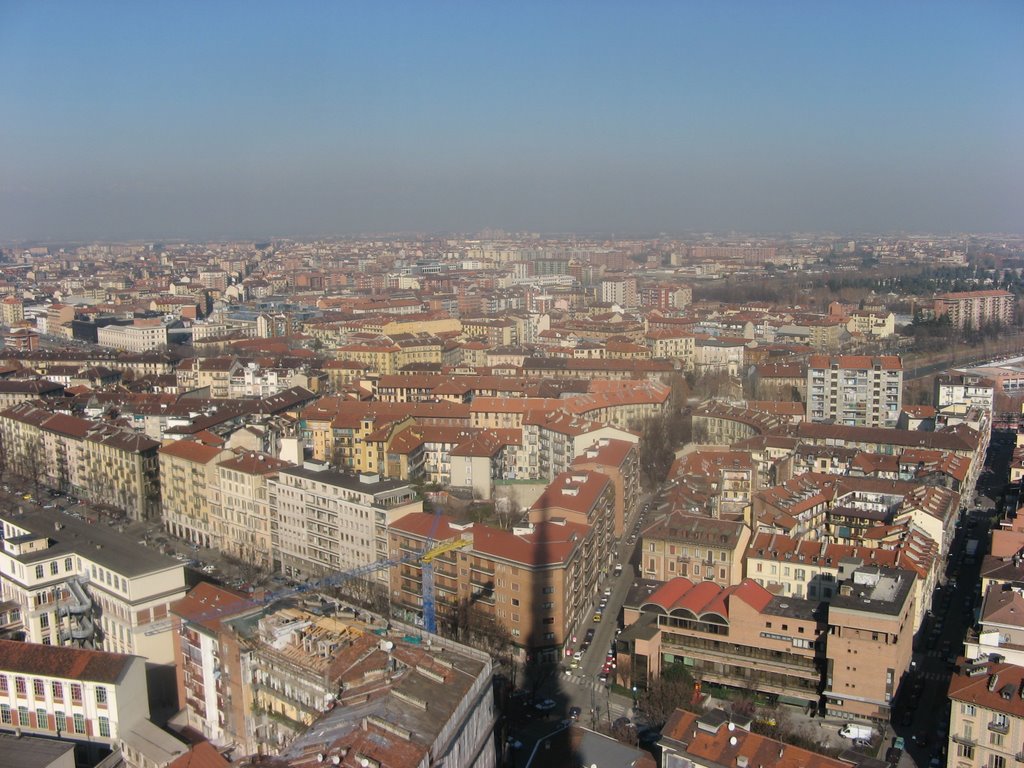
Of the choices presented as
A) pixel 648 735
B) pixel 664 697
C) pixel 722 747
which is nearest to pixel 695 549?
pixel 664 697

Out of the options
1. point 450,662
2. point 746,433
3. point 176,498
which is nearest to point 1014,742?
point 450,662

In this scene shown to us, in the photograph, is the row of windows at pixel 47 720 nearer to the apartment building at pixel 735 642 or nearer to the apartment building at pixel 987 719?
the apartment building at pixel 735 642

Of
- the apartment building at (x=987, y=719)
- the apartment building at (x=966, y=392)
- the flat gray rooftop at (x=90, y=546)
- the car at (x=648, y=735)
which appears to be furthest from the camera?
the apartment building at (x=966, y=392)

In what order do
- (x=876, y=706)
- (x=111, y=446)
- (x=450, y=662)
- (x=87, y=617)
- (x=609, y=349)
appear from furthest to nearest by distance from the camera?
1. (x=609, y=349)
2. (x=111, y=446)
3. (x=87, y=617)
4. (x=876, y=706)
5. (x=450, y=662)

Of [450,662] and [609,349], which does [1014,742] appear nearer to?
[450,662]

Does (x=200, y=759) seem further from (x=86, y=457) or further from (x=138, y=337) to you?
(x=138, y=337)

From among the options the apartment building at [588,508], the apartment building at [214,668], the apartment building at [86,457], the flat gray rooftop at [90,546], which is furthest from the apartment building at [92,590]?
the apartment building at [86,457]

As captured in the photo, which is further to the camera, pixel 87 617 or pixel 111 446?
pixel 111 446
